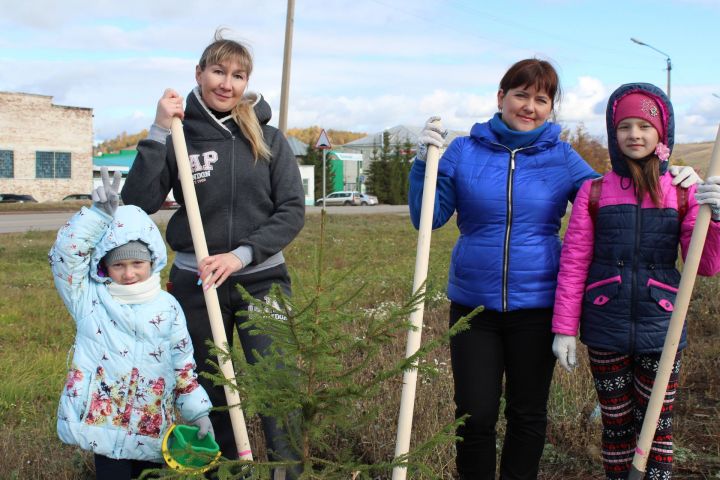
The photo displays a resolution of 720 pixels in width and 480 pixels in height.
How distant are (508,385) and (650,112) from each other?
1231 mm

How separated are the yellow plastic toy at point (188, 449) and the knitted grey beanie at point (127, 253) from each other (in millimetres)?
640

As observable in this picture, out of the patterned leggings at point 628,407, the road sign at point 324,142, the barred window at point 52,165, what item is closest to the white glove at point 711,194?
the patterned leggings at point 628,407

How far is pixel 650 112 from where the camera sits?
9.12 feet

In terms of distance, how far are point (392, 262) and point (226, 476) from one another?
34.8 ft

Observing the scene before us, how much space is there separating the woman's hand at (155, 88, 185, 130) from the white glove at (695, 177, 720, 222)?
76.8 inches

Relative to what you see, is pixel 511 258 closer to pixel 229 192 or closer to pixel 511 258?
pixel 511 258

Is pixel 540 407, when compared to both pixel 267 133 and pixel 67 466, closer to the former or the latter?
pixel 267 133

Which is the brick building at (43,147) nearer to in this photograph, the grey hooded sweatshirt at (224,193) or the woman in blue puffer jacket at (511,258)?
the grey hooded sweatshirt at (224,193)

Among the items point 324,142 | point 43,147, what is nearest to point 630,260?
point 324,142

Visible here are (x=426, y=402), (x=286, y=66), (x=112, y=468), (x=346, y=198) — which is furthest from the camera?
(x=346, y=198)

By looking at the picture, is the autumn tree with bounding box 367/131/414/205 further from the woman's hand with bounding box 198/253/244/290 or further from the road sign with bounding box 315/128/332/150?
the woman's hand with bounding box 198/253/244/290

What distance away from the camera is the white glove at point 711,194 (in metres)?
2.56

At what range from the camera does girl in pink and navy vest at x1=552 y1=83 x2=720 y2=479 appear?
9.10 ft

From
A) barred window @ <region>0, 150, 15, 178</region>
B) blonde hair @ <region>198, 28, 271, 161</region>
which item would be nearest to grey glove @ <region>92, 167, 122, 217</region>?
blonde hair @ <region>198, 28, 271, 161</region>
